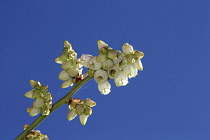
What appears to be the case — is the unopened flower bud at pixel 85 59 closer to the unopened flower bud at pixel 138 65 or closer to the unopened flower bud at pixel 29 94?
the unopened flower bud at pixel 138 65

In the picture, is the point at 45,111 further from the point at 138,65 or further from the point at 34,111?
the point at 138,65

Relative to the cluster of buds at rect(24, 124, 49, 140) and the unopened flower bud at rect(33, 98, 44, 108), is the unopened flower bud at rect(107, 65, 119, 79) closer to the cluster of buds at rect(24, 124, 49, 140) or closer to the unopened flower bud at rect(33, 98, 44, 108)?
the unopened flower bud at rect(33, 98, 44, 108)

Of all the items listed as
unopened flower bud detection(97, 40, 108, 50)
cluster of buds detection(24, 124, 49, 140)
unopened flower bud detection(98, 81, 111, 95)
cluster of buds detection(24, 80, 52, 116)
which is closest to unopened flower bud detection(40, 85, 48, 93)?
cluster of buds detection(24, 80, 52, 116)

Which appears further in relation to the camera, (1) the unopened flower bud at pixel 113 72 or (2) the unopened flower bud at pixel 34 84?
(2) the unopened flower bud at pixel 34 84

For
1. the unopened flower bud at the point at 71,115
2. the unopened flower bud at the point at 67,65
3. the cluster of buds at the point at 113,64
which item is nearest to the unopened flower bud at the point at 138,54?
the cluster of buds at the point at 113,64

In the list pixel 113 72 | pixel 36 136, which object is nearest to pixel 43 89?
pixel 36 136

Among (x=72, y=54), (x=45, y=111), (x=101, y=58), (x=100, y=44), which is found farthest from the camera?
(x=72, y=54)

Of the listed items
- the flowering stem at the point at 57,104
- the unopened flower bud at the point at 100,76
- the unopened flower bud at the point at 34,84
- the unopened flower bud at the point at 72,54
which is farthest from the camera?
the unopened flower bud at the point at 72,54

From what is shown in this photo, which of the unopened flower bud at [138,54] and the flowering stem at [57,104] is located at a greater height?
the unopened flower bud at [138,54]
